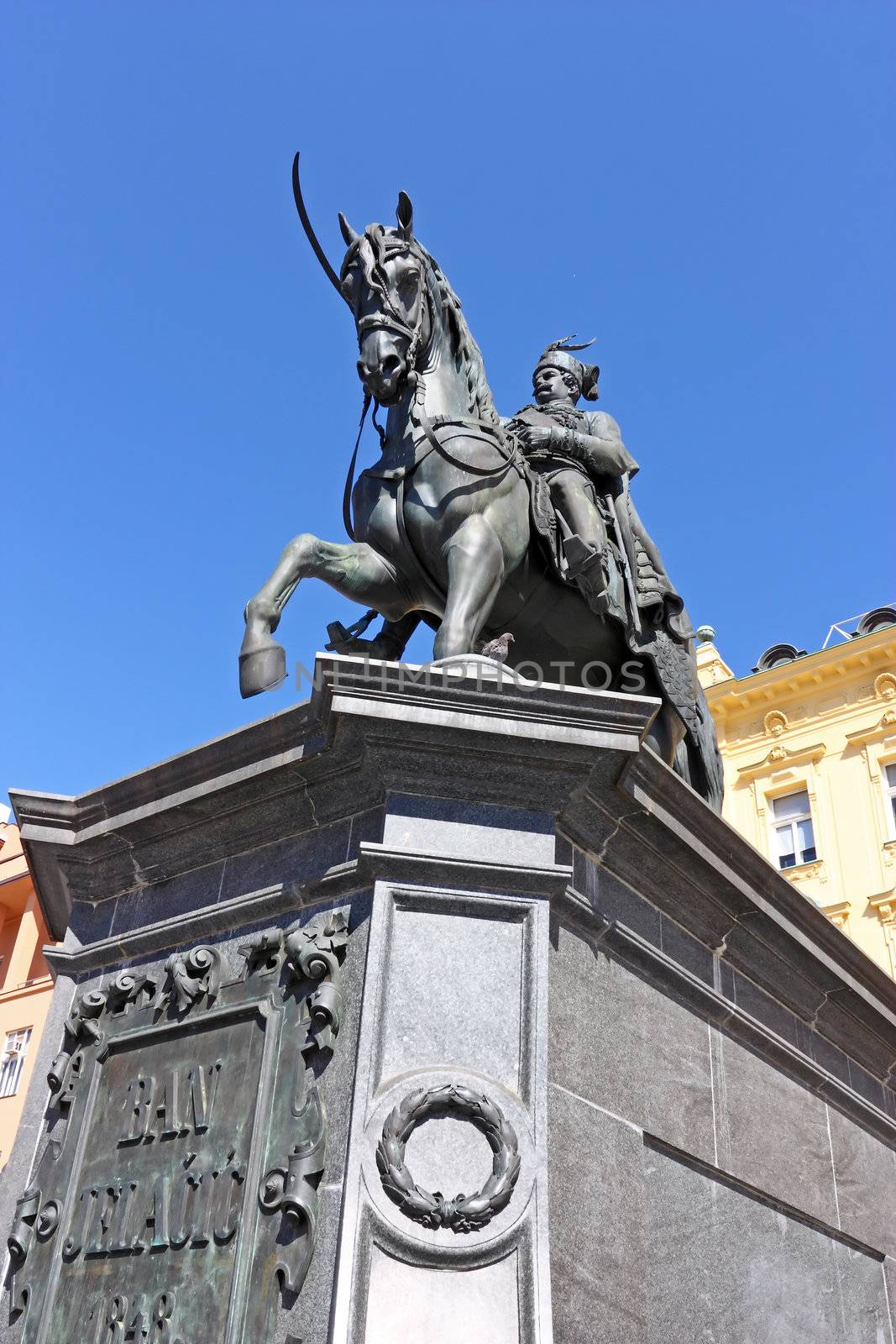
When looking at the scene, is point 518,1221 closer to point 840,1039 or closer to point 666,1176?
point 666,1176

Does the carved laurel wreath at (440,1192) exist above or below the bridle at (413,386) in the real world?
below

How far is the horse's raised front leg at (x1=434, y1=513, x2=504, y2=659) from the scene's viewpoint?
566 cm

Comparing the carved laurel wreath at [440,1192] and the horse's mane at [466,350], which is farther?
the horse's mane at [466,350]

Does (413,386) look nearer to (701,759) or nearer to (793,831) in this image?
(701,759)

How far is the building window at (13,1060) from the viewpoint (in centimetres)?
2964

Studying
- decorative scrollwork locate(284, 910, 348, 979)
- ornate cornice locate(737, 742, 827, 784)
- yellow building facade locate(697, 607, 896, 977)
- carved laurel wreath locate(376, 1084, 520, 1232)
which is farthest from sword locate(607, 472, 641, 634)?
ornate cornice locate(737, 742, 827, 784)

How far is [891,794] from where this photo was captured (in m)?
27.4

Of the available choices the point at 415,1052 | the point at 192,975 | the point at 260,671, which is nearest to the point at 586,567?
the point at 260,671

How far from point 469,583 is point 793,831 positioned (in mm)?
24567

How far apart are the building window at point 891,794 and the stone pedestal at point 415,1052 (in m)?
21.9

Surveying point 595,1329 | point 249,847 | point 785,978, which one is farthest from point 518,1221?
point 785,978

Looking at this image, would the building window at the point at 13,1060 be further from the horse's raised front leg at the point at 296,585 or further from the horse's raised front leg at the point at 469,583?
the horse's raised front leg at the point at 469,583

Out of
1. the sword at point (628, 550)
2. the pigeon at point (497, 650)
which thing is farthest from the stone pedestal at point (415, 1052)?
the sword at point (628, 550)

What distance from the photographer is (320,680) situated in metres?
4.82
